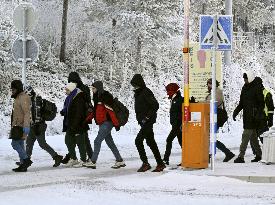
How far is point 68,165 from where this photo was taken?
47.8 feet

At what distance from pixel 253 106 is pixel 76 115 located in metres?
3.80

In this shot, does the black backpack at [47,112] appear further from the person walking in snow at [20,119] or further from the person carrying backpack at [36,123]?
the person walking in snow at [20,119]

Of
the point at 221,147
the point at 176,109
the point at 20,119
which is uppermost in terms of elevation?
the point at 176,109

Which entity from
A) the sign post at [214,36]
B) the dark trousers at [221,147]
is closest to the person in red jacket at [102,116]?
the sign post at [214,36]

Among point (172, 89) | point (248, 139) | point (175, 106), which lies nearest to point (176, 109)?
point (175, 106)

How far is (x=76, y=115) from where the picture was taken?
14219 millimetres

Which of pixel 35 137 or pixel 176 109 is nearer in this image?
pixel 176 109

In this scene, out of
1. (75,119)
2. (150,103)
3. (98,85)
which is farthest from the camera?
(75,119)

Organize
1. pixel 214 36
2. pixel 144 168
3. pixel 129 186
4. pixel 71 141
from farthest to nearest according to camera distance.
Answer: pixel 71 141 → pixel 144 168 → pixel 214 36 → pixel 129 186

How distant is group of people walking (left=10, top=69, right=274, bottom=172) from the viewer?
43.7 ft

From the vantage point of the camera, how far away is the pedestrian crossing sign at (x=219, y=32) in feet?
41.5

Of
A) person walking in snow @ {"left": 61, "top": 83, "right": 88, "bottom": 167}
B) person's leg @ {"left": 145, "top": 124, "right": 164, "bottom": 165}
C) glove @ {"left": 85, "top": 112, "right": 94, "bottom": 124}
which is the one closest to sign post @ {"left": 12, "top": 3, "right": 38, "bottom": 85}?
person walking in snow @ {"left": 61, "top": 83, "right": 88, "bottom": 167}

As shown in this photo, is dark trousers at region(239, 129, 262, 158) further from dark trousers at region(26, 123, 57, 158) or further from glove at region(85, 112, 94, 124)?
dark trousers at region(26, 123, 57, 158)

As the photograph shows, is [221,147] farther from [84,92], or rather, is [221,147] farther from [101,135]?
[84,92]
